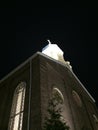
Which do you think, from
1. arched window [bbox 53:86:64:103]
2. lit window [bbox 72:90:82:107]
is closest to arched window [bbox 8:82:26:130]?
arched window [bbox 53:86:64:103]

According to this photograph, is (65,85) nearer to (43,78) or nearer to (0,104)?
(43,78)

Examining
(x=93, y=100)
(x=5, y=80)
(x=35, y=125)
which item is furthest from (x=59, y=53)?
(x=35, y=125)

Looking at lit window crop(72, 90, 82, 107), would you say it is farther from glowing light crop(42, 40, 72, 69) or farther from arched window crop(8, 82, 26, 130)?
glowing light crop(42, 40, 72, 69)

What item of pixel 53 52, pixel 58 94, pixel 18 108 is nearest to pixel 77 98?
pixel 58 94

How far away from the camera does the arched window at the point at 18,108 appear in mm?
13050

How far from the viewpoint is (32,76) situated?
1516 cm

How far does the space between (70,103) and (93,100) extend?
27.4 ft

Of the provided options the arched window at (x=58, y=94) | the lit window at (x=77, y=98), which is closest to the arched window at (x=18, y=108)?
the arched window at (x=58, y=94)

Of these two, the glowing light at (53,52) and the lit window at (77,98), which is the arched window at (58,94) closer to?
the lit window at (77,98)

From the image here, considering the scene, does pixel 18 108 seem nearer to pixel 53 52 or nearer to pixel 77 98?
pixel 77 98

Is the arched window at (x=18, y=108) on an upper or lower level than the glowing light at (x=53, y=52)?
lower

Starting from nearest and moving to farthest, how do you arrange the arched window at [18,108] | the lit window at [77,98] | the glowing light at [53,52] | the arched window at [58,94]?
the arched window at [18,108] → the arched window at [58,94] → the lit window at [77,98] → the glowing light at [53,52]

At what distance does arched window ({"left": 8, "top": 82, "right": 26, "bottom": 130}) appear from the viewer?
1305 centimetres

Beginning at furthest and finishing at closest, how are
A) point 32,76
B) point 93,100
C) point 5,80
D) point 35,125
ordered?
point 93,100 → point 5,80 → point 32,76 → point 35,125
